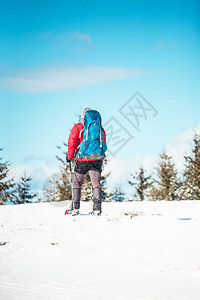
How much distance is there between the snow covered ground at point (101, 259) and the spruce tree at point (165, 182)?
30857 mm

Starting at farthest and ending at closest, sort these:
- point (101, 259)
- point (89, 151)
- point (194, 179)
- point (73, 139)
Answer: point (194, 179), point (73, 139), point (89, 151), point (101, 259)

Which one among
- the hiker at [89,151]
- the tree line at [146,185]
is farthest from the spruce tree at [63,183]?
the hiker at [89,151]

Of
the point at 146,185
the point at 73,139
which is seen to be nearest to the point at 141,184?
the point at 146,185

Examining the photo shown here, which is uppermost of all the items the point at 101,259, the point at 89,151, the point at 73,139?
the point at 73,139

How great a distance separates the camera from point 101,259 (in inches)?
204

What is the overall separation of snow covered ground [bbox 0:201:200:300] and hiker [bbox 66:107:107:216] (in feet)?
3.51

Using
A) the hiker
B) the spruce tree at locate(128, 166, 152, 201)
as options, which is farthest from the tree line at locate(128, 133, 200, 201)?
the hiker

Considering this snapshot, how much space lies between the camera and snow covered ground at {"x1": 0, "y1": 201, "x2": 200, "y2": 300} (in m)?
3.61

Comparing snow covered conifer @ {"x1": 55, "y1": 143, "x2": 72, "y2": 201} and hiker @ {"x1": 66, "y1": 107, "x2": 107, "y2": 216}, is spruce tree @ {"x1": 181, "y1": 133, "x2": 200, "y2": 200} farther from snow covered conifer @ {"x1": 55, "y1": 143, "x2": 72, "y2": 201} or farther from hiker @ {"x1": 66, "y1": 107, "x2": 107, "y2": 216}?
hiker @ {"x1": 66, "y1": 107, "x2": 107, "y2": 216}

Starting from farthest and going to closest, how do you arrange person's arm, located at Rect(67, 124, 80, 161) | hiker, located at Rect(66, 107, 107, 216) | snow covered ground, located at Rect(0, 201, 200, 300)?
person's arm, located at Rect(67, 124, 80, 161) → hiker, located at Rect(66, 107, 107, 216) → snow covered ground, located at Rect(0, 201, 200, 300)

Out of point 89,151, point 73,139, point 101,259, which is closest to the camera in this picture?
point 101,259

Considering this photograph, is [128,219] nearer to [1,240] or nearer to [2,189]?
[1,240]

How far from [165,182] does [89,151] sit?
3194cm

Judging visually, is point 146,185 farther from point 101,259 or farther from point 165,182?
point 101,259
